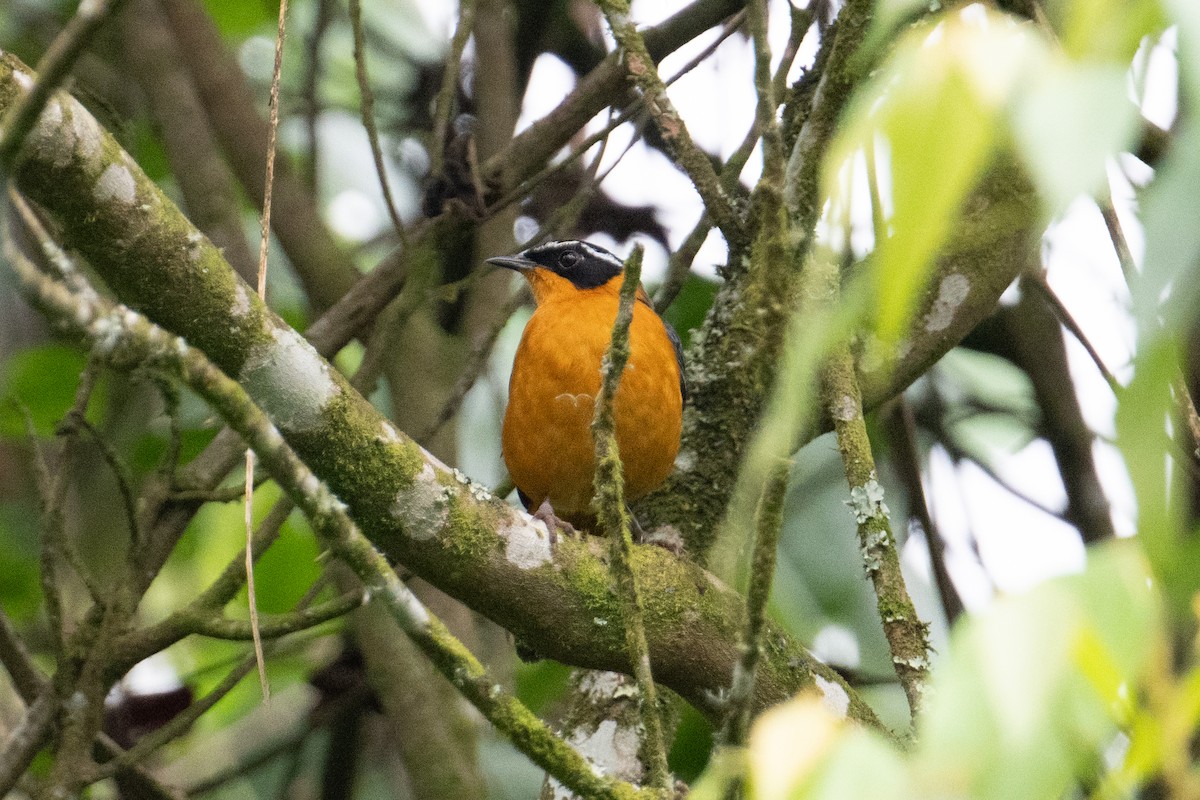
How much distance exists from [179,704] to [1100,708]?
449 cm

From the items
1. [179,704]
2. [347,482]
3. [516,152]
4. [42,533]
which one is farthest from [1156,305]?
[179,704]

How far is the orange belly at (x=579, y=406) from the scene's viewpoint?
449 centimetres

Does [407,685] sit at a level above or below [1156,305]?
above

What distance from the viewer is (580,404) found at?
469cm

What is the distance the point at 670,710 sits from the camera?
4.32 meters

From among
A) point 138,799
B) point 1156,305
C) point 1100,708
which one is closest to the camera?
point 1156,305

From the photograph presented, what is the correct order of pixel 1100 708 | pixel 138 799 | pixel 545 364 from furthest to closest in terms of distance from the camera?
pixel 545 364
pixel 138 799
pixel 1100 708

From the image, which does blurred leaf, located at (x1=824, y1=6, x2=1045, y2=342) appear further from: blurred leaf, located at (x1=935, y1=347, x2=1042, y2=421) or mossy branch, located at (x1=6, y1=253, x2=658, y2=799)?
blurred leaf, located at (x1=935, y1=347, x2=1042, y2=421)

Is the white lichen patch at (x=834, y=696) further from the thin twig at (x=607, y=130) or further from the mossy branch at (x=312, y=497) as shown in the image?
the thin twig at (x=607, y=130)

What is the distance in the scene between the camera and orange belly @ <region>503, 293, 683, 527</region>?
14.7 ft

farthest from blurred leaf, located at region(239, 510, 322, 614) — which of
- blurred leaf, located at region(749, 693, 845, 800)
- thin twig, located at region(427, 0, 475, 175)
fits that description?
blurred leaf, located at region(749, 693, 845, 800)

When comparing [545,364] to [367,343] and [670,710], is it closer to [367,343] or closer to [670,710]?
[367,343]

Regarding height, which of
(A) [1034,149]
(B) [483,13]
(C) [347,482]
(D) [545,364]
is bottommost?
(A) [1034,149]

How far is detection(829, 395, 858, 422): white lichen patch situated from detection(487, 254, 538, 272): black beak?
2136mm
